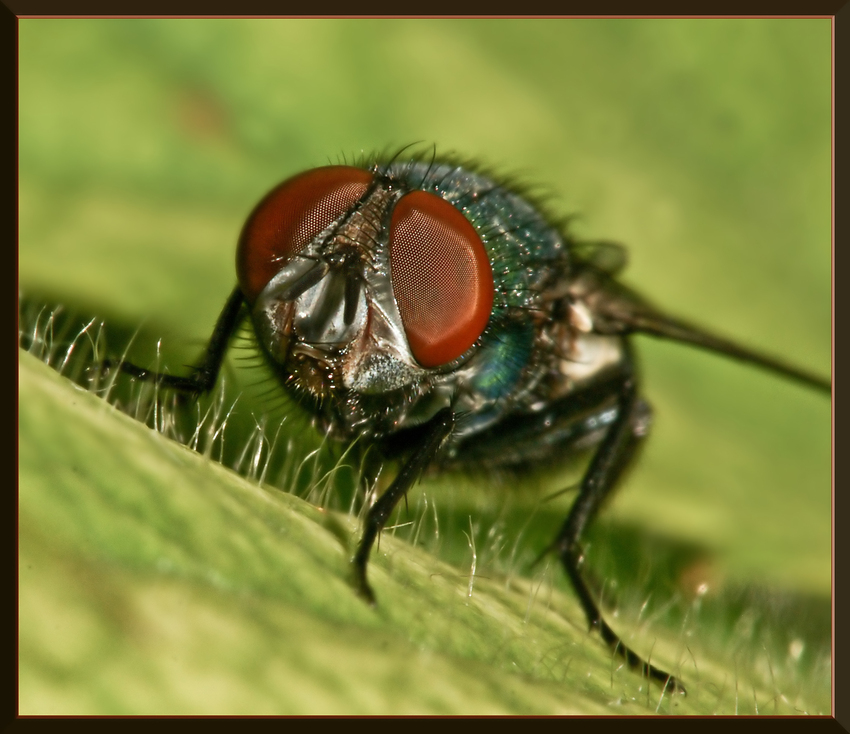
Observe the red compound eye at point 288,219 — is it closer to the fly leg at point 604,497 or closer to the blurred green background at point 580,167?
the blurred green background at point 580,167

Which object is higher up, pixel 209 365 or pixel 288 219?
pixel 288 219

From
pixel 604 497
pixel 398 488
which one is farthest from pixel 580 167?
pixel 398 488

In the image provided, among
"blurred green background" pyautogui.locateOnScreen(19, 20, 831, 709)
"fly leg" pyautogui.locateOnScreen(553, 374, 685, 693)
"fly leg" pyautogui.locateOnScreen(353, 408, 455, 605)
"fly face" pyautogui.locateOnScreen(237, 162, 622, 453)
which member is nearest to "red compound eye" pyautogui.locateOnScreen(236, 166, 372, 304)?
"fly face" pyautogui.locateOnScreen(237, 162, 622, 453)

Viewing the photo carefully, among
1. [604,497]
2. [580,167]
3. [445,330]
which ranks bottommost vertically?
[604,497]

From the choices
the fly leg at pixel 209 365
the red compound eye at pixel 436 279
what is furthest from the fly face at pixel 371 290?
the fly leg at pixel 209 365

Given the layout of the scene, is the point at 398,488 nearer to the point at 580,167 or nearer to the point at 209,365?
the point at 209,365

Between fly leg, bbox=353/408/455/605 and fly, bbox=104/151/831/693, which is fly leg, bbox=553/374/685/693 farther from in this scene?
fly leg, bbox=353/408/455/605

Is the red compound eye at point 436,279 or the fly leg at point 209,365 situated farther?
the fly leg at point 209,365
